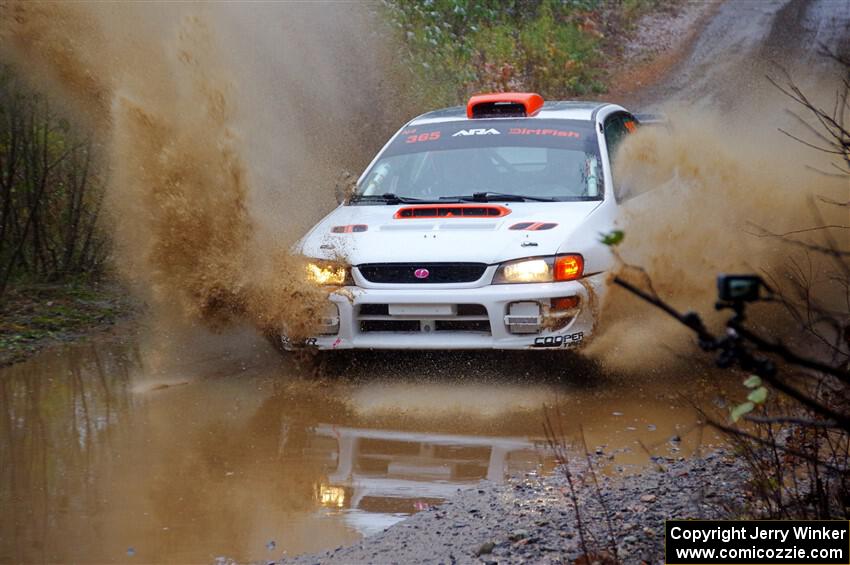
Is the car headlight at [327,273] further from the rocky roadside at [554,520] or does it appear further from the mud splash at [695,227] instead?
the rocky roadside at [554,520]

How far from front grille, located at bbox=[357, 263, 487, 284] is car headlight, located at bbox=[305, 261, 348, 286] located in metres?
0.14

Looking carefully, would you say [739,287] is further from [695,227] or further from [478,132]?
[478,132]

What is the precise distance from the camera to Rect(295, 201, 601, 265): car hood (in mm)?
7551

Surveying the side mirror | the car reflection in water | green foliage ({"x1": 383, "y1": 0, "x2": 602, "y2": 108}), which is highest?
green foliage ({"x1": 383, "y1": 0, "x2": 602, "y2": 108})

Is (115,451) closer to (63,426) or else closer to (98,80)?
(63,426)

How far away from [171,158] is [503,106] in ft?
8.96

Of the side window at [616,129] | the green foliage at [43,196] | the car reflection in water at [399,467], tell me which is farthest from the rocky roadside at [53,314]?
the side window at [616,129]

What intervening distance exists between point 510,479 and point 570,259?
207cm

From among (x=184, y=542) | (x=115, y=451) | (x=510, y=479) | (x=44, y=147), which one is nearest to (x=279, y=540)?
(x=184, y=542)

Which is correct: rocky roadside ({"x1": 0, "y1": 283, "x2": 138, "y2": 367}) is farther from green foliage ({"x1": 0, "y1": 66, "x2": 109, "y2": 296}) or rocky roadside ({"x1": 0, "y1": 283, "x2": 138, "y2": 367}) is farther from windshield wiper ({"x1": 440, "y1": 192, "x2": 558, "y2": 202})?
windshield wiper ({"x1": 440, "y1": 192, "x2": 558, "y2": 202})

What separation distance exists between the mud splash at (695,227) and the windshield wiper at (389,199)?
152cm

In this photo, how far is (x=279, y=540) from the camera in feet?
17.0

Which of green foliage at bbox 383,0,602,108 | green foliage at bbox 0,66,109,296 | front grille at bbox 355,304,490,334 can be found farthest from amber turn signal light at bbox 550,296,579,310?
green foliage at bbox 383,0,602,108

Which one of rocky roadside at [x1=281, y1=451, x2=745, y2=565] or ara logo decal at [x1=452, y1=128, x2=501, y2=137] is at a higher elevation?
ara logo decal at [x1=452, y1=128, x2=501, y2=137]
